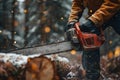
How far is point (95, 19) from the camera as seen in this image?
409 centimetres

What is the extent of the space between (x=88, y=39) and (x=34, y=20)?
9.66 feet

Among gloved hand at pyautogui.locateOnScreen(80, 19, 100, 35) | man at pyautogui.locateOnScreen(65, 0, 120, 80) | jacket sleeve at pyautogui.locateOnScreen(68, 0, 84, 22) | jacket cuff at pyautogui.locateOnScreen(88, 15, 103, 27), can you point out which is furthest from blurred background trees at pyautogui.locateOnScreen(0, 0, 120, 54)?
jacket cuff at pyautogui.locateOnScreen(88, 15, 103, 27)

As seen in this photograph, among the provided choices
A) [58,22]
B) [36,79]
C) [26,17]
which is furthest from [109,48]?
[36,79]

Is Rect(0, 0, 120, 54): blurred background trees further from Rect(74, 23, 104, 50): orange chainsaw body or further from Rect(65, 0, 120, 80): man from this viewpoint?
Rect(74, 23, 104, 50): orange chainsaw body

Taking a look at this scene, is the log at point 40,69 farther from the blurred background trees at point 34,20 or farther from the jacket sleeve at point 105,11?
the blurred background trees at point 34,20

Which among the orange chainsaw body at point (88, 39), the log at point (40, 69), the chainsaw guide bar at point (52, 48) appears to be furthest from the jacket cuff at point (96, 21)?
the log at point (40, 69)

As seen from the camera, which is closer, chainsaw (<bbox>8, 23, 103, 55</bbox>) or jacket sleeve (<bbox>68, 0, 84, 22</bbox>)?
chainsaw (<bbox>8, 23, 103, 55</bbox>)

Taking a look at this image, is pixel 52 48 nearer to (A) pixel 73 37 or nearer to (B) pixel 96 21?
(A) pixel 73 37

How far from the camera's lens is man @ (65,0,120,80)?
161 inches

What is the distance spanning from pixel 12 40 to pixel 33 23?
0.59 meters

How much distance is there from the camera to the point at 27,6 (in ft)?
22.8

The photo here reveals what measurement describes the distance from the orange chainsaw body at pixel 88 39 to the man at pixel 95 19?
8 centimetres

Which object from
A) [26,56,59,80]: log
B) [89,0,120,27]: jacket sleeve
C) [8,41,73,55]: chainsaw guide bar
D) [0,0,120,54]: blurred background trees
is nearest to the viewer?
[89,0,120,27]: jacket sleeve

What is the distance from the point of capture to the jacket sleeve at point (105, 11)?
13.4ft
